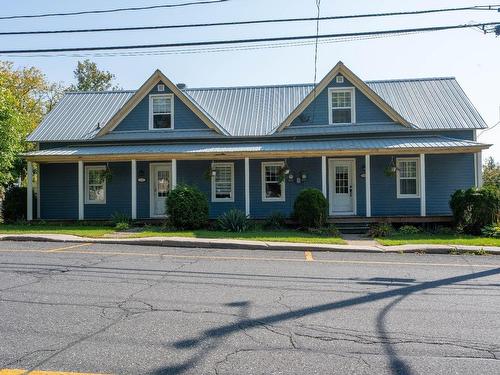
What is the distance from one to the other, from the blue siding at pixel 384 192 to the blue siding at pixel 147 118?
7701 millimetres

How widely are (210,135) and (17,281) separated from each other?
13002 mm

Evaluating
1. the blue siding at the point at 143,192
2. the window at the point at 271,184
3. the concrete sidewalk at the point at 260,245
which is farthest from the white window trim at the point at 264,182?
the concrete sidewalk at the point at 260,245

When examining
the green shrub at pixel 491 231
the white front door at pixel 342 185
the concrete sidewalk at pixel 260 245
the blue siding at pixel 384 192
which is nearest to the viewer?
the concrete sidewalk at pixel 260 245

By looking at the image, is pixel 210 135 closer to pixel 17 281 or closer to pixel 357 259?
pixel 357 259

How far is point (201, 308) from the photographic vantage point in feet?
19.2

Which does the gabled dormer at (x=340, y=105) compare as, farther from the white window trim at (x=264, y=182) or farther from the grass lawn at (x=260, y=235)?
the grass lawn at (x=260, y=235)

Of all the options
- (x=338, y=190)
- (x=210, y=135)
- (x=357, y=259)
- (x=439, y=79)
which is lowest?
(x=357, y=259)

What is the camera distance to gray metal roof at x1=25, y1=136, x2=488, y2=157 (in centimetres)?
1702

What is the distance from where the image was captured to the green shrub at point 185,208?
51.5 feet

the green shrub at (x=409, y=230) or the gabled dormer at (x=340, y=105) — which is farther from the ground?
the gabled dormer at (x=340, y=105)

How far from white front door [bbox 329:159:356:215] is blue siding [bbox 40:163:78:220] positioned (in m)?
11.4

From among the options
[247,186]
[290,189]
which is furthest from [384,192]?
[247,186]

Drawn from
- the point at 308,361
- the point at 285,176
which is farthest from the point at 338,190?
the point at 308,361

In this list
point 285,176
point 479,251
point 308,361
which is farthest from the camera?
point 285,176
